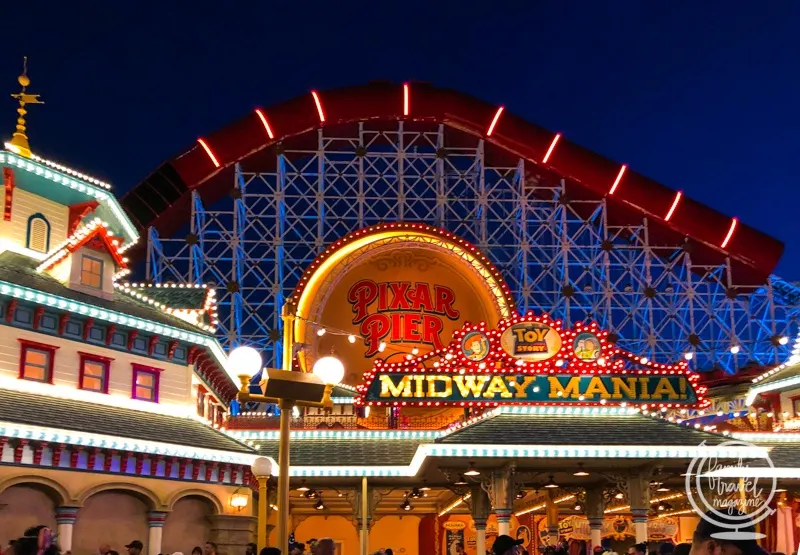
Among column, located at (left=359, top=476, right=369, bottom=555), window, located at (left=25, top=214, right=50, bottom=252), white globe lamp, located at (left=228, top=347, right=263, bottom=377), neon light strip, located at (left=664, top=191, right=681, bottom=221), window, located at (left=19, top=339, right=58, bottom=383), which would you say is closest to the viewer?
white globe lamp, located at (left=228, top=347, right=263, bottom=377)

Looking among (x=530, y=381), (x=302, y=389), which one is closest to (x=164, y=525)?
(x=530, y=381)

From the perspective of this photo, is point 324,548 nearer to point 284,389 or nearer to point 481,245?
point 284,389

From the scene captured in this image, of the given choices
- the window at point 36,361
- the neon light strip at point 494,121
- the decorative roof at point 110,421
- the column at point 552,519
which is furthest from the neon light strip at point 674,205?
the window at point 36,361

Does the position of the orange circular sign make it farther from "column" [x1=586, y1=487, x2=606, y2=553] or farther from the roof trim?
"column" [x1=586, y1=487, x2=606, y2=553]

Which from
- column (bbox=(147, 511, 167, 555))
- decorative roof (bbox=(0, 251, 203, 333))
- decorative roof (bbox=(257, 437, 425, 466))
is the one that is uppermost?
decorative roof (bbox=(0, 251, 203, 333))

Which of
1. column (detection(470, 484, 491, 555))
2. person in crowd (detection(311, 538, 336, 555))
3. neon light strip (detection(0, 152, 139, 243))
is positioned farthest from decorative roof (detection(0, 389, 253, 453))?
person in crowd (detection(311, 538, 336, 555))

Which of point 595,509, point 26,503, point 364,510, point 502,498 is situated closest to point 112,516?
Result: point 26,503

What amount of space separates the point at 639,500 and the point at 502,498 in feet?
11.3

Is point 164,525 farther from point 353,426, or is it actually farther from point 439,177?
point 439,177

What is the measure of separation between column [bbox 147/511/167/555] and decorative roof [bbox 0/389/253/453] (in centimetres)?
180

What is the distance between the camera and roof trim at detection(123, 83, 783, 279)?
1727 inches

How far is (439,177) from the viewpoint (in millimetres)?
44344

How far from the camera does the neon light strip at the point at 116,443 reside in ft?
62.8

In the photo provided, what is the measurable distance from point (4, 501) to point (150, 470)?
339 cm
